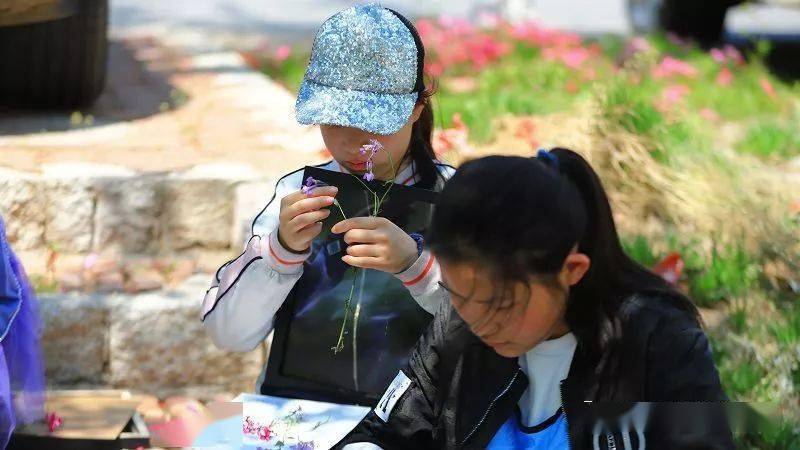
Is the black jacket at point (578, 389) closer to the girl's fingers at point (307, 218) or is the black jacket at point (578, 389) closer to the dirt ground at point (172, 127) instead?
the girl's fingers at point (307, 218)

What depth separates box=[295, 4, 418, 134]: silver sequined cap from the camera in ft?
7.94

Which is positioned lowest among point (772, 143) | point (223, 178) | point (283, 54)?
point (283, 54)

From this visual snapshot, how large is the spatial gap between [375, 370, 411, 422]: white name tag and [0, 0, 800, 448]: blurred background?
1047 mm

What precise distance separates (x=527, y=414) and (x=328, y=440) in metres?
0.41

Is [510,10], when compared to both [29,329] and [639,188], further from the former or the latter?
[29,329]

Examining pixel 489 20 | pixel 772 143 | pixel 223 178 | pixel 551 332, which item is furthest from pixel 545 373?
pixel 489 20

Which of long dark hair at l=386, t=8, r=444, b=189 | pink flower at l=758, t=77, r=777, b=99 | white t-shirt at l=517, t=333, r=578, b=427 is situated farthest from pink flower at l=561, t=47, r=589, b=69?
white t-shirt at l=517, t=333, r=578, b=427

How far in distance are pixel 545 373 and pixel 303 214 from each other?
530 millimetres

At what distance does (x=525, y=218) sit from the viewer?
1.79 m

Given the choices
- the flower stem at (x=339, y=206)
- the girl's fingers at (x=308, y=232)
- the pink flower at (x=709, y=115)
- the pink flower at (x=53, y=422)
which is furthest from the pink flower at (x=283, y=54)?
the girl's fingers at (x=308, y=232)

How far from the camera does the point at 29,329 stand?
2719 mm

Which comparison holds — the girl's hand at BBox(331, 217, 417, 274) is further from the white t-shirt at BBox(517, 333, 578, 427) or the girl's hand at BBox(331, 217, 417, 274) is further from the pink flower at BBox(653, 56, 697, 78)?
the pink flower at BBox(653, 56, 697, 78)

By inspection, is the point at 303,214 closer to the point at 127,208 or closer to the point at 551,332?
the point at 551,332

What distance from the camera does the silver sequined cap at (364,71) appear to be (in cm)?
242
